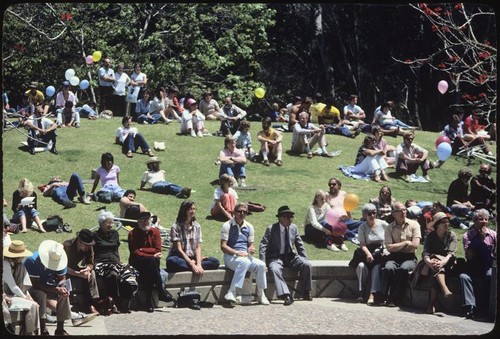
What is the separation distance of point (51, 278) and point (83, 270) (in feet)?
2.11

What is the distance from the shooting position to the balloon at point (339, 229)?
583 inches

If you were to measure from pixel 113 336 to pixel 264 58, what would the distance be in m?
24.1

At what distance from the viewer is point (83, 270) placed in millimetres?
11203

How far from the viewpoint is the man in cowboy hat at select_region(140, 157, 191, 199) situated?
56.7 ft

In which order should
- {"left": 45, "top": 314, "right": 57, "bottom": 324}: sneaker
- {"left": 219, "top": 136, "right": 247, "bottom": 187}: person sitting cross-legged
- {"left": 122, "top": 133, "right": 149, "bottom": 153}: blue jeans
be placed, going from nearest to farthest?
{"left": 45, "top": 314, "right": 57, "bottom": 324}: sneaker
{"left": 219, "top": 136, "right": 247, "bottom": 187}: person sitting cross-legged
{"left": 122, "top": 133, "right": 149, "bottom": 153}: blue jeans

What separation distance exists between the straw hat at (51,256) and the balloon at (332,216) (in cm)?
527

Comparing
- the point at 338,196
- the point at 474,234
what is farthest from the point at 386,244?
the point at 338,196

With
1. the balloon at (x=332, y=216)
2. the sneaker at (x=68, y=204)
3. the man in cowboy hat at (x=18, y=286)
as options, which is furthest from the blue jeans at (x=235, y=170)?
the man in cowboy hat at (x=18, y=286)

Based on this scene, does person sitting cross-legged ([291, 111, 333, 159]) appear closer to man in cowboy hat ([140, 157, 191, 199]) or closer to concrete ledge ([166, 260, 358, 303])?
man in cowboy hat ([140, 157, 191, 199])

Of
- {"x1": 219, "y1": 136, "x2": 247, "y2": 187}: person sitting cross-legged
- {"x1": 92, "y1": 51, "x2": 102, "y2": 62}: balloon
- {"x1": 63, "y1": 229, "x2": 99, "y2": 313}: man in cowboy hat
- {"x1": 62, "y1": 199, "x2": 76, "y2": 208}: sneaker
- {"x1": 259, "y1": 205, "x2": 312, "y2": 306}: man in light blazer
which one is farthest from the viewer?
{"x1": 92, "y1": 51, "x2": 102, "y2": 62}: balloon

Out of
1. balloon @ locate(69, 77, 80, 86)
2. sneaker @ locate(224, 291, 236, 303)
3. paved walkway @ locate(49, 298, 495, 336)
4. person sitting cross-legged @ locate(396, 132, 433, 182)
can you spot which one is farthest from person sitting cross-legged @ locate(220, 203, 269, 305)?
balloon @ locate(69, 77, 80, 86)

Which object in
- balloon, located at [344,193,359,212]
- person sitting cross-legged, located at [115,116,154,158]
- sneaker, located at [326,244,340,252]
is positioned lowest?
sneaker, located at [326,244,340,252]

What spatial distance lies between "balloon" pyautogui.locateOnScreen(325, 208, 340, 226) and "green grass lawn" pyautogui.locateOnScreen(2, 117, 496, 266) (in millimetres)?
439

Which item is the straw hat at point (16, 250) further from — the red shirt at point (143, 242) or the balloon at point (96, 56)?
the balloon at point (96, 56)
